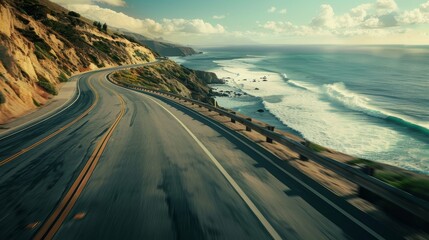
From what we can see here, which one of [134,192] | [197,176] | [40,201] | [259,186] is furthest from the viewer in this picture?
[197,176]

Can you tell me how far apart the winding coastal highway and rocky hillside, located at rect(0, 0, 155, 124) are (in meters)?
12.5

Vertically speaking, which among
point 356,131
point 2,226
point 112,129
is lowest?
point 356,131

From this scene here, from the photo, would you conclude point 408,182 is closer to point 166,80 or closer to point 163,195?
point 163,195

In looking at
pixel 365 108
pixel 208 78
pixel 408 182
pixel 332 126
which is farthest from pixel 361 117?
pixel 208 78

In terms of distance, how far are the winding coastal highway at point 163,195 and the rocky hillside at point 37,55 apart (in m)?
12.5

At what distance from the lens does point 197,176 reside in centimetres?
730

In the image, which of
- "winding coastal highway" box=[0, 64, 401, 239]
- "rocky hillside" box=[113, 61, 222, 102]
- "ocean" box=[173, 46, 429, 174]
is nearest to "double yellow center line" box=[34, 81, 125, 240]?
"winding coastal highway" box=[0, 64, 401, 239]

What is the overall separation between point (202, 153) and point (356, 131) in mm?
27125

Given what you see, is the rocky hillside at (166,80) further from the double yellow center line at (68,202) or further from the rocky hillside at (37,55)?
the double yellow center line at (68,202)

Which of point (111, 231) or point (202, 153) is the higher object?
point (111, 231)

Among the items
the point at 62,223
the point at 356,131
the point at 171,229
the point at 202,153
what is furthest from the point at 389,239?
the point at 356,131

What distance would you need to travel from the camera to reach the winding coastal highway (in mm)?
4734

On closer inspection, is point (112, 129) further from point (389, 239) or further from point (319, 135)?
point (319, 135)

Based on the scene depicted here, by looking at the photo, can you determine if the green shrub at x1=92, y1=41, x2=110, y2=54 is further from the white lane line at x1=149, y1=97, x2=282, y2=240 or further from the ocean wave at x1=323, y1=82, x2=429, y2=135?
the white lane line at x1=149, y1=97, x2=282, y2=240
